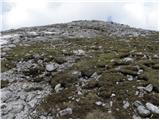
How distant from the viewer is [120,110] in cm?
1894

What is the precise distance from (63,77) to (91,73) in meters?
1.84

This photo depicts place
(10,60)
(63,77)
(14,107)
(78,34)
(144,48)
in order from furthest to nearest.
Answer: (78,34) < (144,48) < (10,60) < (63,77) < (14,107)

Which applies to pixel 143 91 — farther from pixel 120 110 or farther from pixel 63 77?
pixel 63 77

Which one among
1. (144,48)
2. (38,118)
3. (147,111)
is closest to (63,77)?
(38,118)

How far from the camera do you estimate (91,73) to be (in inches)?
947

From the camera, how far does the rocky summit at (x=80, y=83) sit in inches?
760

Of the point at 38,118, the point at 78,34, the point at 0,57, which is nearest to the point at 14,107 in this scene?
the point at 38,118

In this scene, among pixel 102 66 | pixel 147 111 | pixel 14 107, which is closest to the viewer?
pixel 147 111

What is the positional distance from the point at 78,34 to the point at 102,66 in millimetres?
22191

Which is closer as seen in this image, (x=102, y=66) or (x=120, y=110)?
(x=120, y=110)

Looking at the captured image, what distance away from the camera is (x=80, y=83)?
74.1 ft

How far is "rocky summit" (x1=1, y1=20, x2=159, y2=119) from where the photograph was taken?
19.3 meters

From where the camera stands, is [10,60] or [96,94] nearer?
[96,94]

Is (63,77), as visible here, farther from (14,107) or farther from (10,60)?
(10,60)
